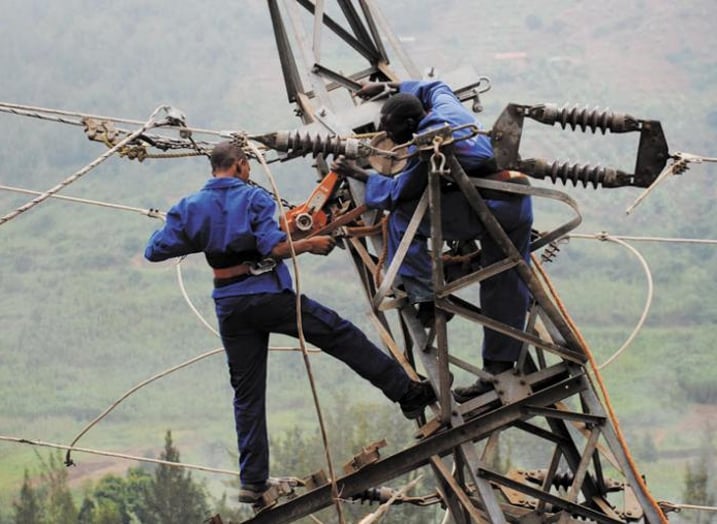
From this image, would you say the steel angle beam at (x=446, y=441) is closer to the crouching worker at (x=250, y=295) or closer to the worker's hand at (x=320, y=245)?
the crouching worker at (x=250, y=295)

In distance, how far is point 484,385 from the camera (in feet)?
33.4

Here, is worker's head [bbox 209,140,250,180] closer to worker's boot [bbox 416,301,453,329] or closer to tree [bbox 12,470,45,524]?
worker's boot [bbox 416,301,453,329]

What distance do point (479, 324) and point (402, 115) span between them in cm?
139

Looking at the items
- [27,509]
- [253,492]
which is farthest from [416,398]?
[27,509]

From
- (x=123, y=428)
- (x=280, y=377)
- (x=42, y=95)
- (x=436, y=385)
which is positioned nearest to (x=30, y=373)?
(x=123, y=428)

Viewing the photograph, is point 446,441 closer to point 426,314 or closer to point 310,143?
point 426,314

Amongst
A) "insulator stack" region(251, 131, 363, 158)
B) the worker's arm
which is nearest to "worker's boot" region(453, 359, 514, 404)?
the worker's arm

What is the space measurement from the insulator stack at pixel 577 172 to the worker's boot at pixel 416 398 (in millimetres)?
1909

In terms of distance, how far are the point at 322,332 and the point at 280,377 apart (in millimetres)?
58414

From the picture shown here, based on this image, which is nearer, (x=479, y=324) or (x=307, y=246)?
(x=307, y=246)

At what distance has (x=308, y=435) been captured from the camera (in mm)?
61281

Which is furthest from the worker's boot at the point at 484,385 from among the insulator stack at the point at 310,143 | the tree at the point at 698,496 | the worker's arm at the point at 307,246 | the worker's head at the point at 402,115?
the tree at the point at 698,496

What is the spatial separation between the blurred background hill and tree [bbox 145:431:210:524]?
780 cm

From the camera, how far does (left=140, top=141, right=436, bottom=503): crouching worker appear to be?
9.44 m
